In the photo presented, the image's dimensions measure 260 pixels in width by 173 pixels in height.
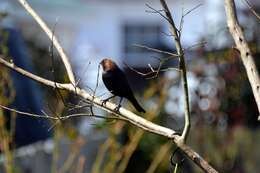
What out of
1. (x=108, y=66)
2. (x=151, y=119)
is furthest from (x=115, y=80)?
(x=151, y=119)

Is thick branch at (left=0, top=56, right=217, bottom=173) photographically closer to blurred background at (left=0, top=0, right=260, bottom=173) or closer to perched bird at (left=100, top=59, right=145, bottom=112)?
blurred background at (left=0, top=0, right=260, bottom=173)

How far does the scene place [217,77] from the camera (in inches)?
390

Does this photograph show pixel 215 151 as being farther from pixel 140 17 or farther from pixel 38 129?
pixel 140 17

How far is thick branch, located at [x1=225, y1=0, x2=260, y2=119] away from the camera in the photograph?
3045 millimetres

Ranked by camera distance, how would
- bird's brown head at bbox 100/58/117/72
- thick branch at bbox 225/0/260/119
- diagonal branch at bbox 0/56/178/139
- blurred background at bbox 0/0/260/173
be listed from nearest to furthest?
1. thick branch at bbox 225/0/260/119
2. diagonal branch at bbox 0/56/178/139
3. bird's brown head at bbox 100/58/117/72
4. blurred background at bbox 0/0/260/173

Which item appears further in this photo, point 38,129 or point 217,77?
point 217,77

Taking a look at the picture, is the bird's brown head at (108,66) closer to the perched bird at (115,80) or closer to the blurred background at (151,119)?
the perched bird at (115,80)

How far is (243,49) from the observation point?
10.1 ft

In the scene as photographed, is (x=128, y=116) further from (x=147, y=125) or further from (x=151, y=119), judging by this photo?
(x=151, y=119)

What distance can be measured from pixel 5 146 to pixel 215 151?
4.65 m

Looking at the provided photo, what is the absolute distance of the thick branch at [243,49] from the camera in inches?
120

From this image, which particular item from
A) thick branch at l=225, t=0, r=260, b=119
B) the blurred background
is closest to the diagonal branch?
thick branch at l=225, t=0, r=260, b=119

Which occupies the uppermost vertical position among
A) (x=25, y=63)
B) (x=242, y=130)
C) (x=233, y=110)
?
(x=25, y=63)

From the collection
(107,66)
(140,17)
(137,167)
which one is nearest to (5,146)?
(107,66)
